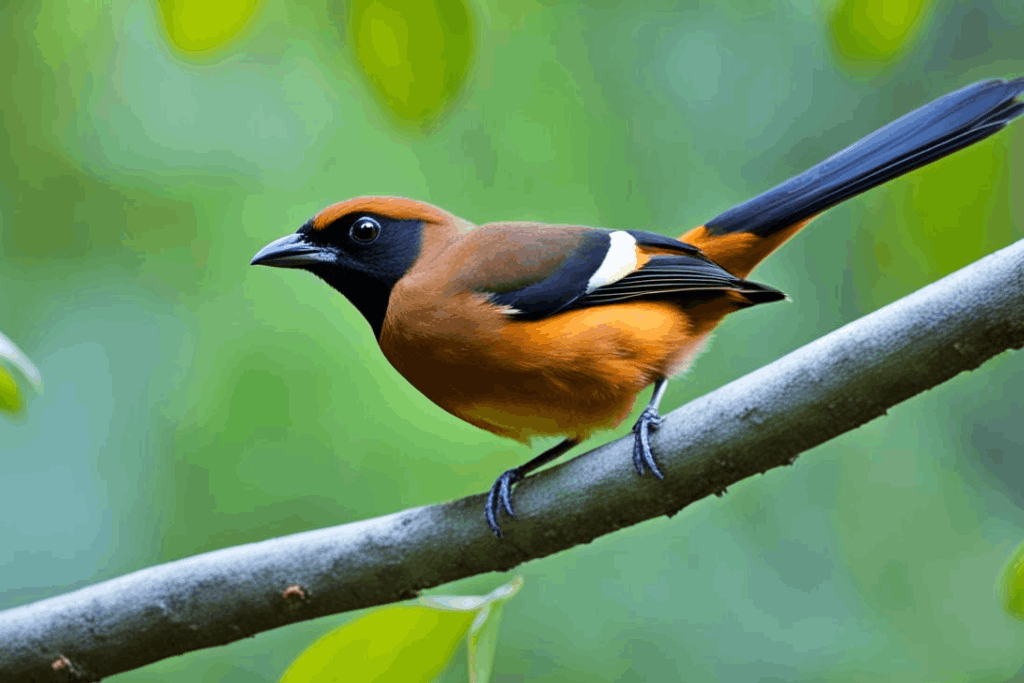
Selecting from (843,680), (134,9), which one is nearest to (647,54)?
(134,9)

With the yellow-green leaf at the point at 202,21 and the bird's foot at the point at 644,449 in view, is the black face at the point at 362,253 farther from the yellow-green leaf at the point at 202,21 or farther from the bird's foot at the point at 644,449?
the yellow-green leaf at the point at 202,21

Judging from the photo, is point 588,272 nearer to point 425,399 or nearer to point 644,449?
point 644,449

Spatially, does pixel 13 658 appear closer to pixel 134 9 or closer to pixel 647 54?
pixel 134 9

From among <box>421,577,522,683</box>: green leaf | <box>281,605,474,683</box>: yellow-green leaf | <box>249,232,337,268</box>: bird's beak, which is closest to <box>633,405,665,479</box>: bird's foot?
<box>421,577,522,683</box>: green leaf

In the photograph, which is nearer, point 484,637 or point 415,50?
point 484,637

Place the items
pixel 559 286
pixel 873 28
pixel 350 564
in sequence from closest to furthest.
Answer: pixel 873 28 < pixel 350 564 < pixel 559 286

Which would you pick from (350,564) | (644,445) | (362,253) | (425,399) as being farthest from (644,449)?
(425,399)

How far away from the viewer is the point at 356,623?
5.23 feet

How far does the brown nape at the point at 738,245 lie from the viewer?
321 centimetres

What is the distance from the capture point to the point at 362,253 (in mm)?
3189

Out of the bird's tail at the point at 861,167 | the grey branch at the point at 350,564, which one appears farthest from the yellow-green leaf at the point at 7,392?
the bird's tail at the point at 861,167

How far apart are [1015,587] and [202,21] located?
1698 mm

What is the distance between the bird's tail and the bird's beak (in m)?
1.15

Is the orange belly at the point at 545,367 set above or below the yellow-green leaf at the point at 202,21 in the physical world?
below
